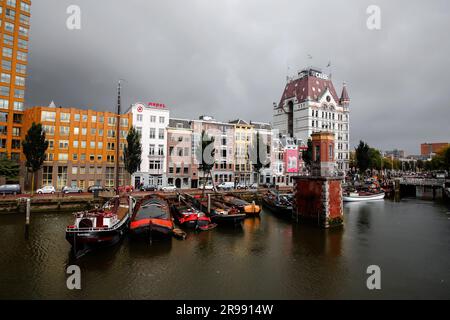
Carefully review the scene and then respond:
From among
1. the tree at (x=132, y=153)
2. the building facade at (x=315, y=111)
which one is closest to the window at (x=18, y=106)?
the tree at (x=132, y=153)

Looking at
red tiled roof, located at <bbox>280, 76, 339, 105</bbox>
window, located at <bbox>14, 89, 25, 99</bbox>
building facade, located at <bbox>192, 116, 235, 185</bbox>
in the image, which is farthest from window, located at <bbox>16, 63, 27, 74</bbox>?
red tiled roof, located at <bbox>280, 76, 339, 105</bbox>

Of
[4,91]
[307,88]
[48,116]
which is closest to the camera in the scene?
[48,116]

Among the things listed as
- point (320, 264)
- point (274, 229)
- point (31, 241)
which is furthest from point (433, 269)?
point (31, 241)

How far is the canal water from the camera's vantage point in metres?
17.6

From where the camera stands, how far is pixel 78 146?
62906 millimetres

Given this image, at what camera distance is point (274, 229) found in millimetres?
35719

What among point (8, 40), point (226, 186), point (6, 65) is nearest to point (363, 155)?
point (226, 186)

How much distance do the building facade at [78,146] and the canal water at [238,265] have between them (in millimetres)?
27633

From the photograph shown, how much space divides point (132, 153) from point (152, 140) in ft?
29.9

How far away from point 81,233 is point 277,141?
71.6m

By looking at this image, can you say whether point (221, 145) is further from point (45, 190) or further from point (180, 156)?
point (45, 190)

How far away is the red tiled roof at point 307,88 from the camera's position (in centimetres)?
10612

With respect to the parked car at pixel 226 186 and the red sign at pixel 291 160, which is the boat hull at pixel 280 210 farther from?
the red sign at pixel 291 160

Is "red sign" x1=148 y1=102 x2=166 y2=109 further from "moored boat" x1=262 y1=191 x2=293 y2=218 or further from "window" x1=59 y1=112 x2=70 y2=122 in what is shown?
"moored boat" x1=262 y1=191 x2=293 y2=218
